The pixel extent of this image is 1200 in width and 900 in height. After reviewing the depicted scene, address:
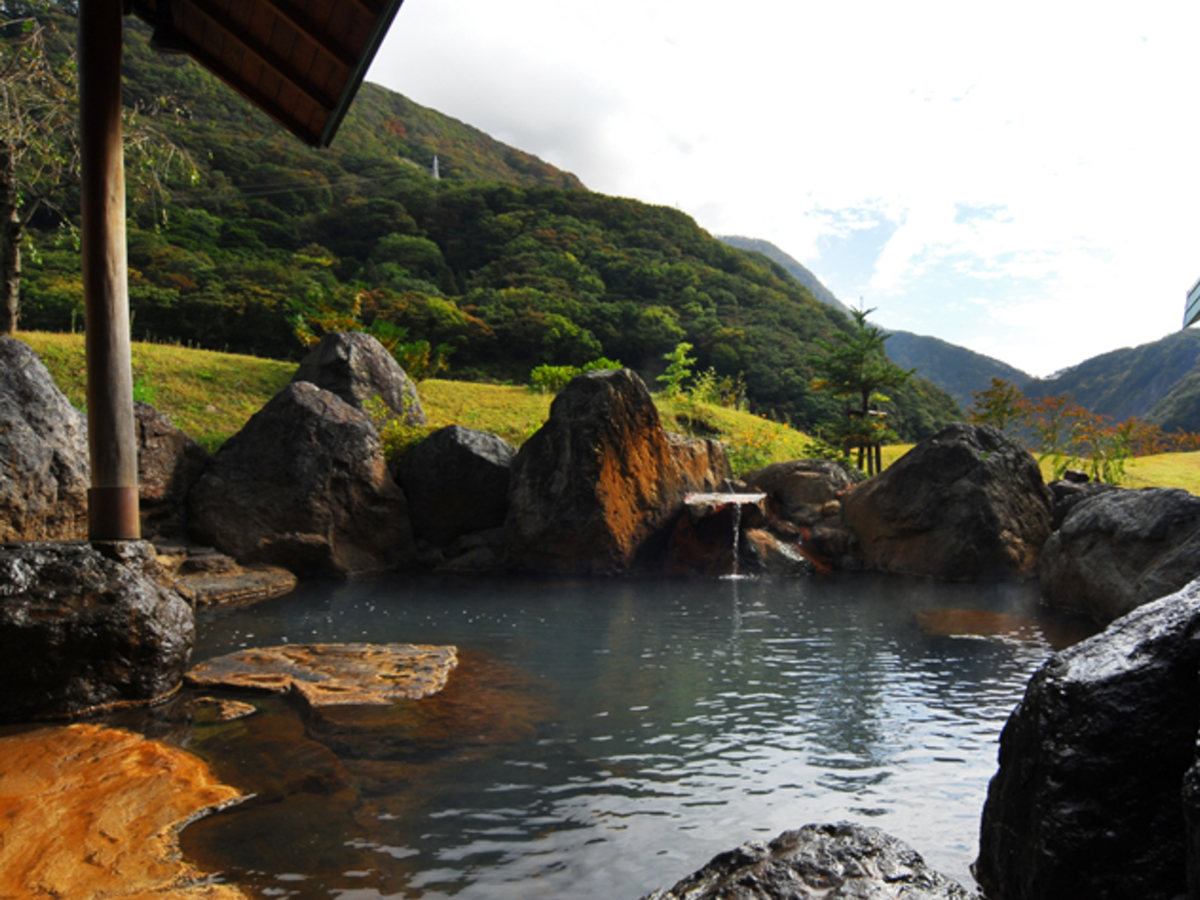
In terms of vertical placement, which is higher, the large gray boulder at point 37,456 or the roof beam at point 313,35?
the roof beam at point 313,35

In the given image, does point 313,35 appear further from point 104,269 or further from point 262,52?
point 104,269

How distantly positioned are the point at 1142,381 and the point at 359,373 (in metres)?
51.3

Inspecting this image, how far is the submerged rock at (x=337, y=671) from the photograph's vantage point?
5.63 m

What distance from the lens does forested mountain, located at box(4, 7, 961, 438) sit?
26953 millimetres

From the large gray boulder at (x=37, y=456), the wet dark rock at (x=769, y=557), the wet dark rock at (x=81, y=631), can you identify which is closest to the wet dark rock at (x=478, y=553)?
the wet dark rock at (x=769, y=557)

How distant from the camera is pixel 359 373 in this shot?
52.8 feet

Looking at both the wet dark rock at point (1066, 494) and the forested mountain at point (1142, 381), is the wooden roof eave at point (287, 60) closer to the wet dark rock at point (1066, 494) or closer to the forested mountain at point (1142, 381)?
the wet dark rock at point (1066, 494)

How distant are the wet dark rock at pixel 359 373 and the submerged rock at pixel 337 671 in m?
9.53

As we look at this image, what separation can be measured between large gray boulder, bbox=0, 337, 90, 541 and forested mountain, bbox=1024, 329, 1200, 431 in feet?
150

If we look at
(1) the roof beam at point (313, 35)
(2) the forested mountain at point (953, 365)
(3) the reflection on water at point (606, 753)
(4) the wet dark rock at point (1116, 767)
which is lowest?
(3) the reflection on water at point (606, 753)

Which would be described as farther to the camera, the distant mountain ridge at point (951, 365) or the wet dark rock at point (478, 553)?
the distant mountain ridge at point (951, 365)

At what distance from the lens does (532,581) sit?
11594 mm

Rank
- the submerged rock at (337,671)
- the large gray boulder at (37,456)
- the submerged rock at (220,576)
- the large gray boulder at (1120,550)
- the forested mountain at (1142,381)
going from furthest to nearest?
the forested mountain at (1142,381), the submerged rock at (220,576), the large gray boulder at (37,456), the large gray boulder at (1120,550), the submerged rock at (337,671)

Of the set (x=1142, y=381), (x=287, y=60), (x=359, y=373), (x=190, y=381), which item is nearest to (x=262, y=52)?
(x=287, y=60)
